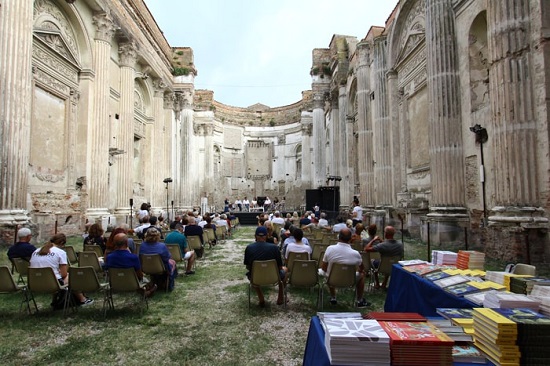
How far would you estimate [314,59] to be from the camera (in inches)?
1175

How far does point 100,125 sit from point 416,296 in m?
16.4

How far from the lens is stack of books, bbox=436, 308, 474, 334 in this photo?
Result: 251cm

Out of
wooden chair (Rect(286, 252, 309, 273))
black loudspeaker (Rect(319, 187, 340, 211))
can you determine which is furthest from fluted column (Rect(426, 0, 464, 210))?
black loudspeaker (Rect(319, 187, 340, 211))

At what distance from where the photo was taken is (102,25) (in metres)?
16.6

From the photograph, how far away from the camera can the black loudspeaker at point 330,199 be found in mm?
23375

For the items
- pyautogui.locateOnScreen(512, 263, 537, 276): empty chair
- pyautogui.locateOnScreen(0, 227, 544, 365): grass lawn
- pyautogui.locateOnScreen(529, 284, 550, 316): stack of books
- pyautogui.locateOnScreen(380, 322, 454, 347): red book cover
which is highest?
pyautogui.locateOnScreen(529, 284, 550, 316): stack of books

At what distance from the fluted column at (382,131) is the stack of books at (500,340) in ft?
51.7

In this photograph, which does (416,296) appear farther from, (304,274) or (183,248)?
(183,248)

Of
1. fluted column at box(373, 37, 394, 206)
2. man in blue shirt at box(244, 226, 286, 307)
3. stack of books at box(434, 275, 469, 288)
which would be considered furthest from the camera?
fluted column at box(373, 37, 394, 206)

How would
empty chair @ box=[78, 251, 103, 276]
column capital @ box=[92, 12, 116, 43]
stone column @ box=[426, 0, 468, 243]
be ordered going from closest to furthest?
empty chair @ box=[78, 251, 103, 276], stone column @ box=[426, 0, 468, 243], column capital @ box=[92, 12, 116, 43]

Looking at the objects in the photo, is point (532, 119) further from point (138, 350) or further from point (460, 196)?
point (138, 350)

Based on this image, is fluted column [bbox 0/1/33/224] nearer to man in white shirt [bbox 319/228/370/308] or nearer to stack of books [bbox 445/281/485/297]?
man in white shirt [bbox 319/228/370/308]

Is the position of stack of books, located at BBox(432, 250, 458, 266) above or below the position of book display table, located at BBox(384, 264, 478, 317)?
above

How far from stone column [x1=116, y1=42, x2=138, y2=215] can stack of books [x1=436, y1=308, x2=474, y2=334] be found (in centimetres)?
1850
